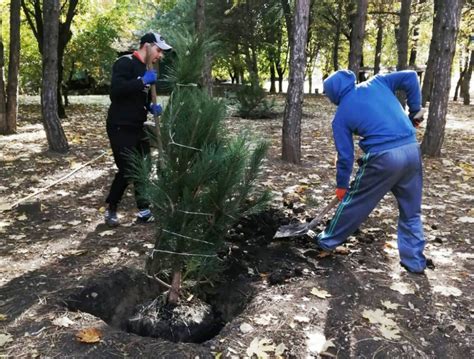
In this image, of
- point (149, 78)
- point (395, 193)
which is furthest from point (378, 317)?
point (149, 78)

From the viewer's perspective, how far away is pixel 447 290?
367 cm

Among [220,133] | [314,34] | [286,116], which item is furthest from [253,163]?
[314,34]

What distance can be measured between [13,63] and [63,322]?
27.3 feet

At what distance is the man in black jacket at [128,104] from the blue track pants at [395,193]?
6.14 ft

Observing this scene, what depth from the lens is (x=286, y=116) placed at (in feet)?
23.8

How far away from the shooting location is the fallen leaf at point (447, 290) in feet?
11.9

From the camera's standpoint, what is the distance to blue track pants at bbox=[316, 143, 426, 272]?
3.73 metres

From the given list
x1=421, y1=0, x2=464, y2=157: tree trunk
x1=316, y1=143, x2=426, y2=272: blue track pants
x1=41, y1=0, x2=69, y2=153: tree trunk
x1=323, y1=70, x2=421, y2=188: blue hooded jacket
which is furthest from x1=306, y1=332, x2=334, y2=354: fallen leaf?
x1=41, y1=0, x2=69, y2=153: tree trunk

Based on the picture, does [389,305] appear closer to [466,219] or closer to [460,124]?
Answer: [466,219]

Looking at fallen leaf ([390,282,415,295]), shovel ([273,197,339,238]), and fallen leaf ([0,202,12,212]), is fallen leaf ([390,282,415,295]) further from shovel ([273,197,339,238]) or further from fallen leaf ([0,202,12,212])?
fallen leaf ([0,202,12,212])

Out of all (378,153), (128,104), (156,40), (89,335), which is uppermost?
(156,40)

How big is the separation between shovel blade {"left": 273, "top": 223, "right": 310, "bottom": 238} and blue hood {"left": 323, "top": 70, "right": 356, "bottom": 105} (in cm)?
133

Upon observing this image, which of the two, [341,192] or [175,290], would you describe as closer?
[175,290]

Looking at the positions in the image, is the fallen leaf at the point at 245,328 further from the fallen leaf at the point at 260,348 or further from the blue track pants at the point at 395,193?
the blue track pants at the point at 395,193
